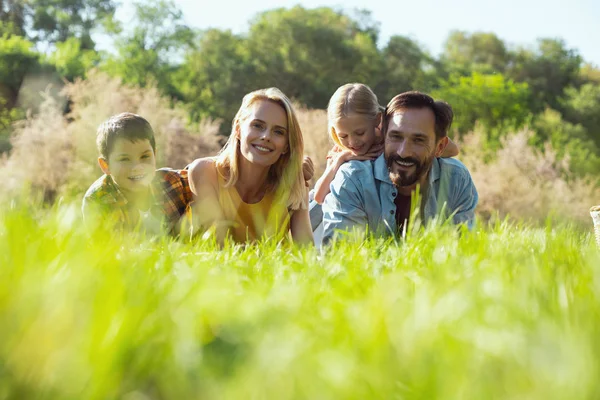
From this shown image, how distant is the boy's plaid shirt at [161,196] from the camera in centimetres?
429

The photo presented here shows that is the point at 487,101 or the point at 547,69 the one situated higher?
the point at 547,69

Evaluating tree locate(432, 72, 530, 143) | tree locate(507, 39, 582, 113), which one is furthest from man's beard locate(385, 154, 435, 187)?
tree locate(507, 39, 582, 113)

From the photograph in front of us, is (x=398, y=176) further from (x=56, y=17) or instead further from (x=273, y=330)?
(x=56, y=17)

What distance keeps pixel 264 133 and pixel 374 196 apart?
3.12 feet

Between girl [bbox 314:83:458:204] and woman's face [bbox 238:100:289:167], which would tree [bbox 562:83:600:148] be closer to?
girl [bbox 314:83:458:204]

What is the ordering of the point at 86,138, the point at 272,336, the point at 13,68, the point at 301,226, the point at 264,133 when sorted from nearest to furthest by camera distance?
the point at 272,336
the point at 264,133
the point at 301,226
the point at 86,138
the point at 13,68

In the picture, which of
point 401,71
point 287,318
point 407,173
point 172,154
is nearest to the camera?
point 287,318

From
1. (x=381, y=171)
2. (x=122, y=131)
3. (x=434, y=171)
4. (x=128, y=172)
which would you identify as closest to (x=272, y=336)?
(x=128, y=172)

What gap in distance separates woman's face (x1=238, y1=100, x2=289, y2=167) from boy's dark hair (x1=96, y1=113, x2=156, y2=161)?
714 mm

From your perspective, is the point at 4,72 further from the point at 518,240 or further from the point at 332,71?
the point at 518,240

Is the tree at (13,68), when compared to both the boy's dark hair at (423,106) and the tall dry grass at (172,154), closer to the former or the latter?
the tall dry grass at (172,154)

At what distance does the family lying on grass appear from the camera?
4441 millimetres

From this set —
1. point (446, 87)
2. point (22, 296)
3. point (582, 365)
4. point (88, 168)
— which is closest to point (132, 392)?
point (22, 296)

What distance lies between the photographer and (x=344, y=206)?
461cm
